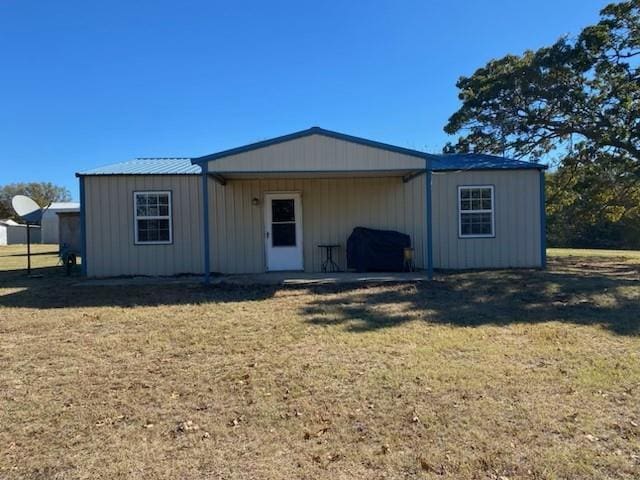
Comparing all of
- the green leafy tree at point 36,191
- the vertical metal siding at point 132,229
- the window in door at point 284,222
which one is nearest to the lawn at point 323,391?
the vertical metal siding at point 132,229

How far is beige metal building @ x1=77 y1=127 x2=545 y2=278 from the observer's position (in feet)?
39.6

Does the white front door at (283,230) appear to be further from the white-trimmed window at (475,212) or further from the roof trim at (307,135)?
the white-trimmed window at (475,212)

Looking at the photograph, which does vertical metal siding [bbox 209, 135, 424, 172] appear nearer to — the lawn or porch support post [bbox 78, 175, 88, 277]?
the lawn

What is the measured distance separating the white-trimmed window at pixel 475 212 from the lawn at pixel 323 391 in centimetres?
471

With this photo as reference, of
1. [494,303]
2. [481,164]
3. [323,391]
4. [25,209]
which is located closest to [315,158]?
[494,303]

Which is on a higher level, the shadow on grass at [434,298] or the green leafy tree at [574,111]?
the green leafy tree at [574,111]

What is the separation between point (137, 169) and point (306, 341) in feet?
28.2

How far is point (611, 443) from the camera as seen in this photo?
10.8 ft

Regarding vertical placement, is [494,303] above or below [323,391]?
above

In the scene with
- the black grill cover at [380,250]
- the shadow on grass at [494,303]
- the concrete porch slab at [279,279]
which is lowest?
the shadow on grass at [494,303]

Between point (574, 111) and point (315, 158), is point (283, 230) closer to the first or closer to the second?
point (315, 158)

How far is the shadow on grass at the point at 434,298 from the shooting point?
701 cm

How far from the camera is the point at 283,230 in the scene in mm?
12547

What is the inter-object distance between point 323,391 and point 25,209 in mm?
14009
